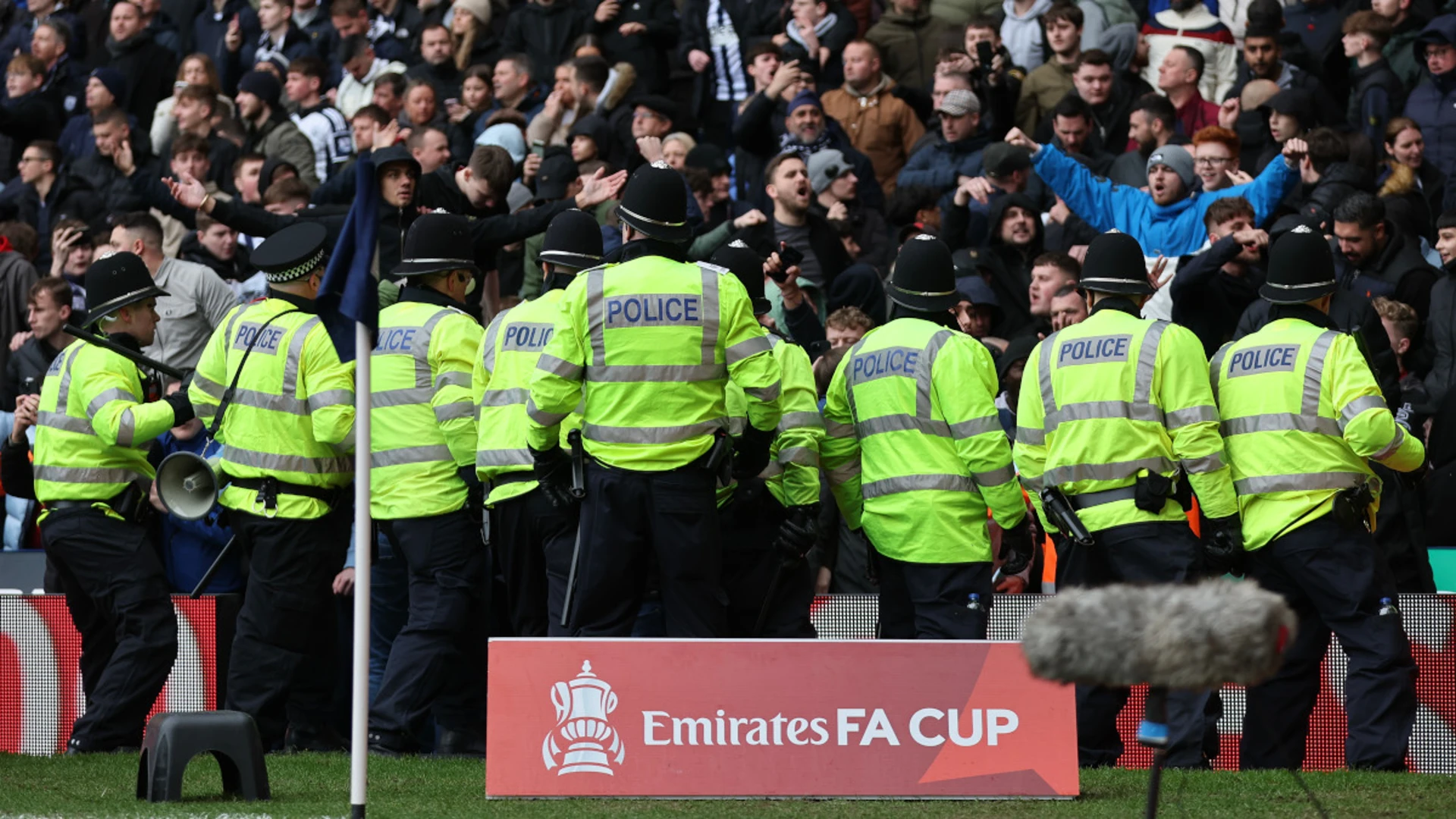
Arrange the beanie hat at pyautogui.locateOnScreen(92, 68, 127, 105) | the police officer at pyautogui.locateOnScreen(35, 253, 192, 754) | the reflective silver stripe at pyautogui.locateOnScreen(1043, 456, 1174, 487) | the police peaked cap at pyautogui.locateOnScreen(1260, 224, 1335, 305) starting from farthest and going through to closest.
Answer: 1. the beanie hat at pyautogui.locateOnScreen(92, 68, 127, 105)
2. the police officer at pyautogui.locateOnScreen(35, 253, 192, 754)
3. the police peaked cap at pyautogui.locateOnScreen(1260, 224, 1335, 305)
4. the reflective silver stripe at pyautogui.locateOnScreen(1043, 456, 1174, 487)

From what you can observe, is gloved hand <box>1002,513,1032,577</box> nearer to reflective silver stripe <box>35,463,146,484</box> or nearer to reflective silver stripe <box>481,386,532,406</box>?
reflective silver stripe <box>481,386,532,406</box>

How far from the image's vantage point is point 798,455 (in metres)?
9.62

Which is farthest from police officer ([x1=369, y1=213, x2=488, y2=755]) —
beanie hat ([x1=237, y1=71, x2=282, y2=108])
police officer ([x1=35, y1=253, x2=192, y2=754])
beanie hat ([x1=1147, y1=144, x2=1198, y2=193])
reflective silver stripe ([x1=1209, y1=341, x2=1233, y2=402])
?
beanie hat ([x1=237, y1=71, x2=282, y2=108])

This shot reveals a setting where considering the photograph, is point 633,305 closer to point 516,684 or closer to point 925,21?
point 516,684

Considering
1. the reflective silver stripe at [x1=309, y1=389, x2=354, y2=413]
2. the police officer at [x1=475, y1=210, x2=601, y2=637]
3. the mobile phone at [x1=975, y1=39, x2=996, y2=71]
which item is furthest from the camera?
the mobile phone at [x1=975, y1=39, x2=996, y2=71]

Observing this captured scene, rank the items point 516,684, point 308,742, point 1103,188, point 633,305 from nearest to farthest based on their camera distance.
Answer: point 516,684
point 633,305
point 308,742
point 1103,188

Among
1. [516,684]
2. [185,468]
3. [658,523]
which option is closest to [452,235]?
[185,468]

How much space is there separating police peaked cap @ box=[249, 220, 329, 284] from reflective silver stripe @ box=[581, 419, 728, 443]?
227 cm

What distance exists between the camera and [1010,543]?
9.78 metres

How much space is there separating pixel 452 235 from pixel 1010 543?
3400mm

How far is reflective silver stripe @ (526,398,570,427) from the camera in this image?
9109 millimetres

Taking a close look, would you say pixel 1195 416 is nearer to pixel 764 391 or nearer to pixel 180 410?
pixel 764 391

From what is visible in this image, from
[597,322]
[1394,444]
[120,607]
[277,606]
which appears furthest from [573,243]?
[1394,444]

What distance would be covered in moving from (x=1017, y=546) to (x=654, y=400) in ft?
6.63
